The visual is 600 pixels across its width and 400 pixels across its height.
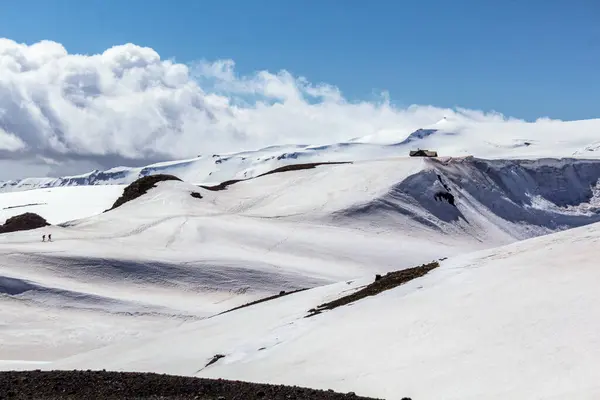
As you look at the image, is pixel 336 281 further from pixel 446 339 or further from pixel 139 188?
pixel 139 188

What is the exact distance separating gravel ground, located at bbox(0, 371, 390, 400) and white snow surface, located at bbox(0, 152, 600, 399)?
5.01ft

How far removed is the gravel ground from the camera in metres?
12.6

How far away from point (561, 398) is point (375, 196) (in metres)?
53.3

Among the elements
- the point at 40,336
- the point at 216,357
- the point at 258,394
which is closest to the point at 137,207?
the point at 40,336

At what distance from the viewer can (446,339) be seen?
14672mm

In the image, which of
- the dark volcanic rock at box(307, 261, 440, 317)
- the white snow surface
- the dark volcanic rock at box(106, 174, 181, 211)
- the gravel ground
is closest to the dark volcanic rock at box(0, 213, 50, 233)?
the dark volcanic rock at box(106, 174, 181, 211)

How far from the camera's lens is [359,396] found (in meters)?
12.4

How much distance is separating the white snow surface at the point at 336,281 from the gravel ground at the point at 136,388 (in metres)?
1.53

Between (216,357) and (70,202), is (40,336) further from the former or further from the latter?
(70,202)

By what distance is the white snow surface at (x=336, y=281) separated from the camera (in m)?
13.6

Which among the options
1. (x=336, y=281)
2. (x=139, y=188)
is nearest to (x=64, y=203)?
(x=139, y=188)

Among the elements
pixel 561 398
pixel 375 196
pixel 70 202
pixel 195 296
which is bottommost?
pixel 561 398

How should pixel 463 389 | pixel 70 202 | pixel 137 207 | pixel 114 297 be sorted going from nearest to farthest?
1. pixel 463 389
2. pixel 114 297
3. pixel 137 207
4. pixel 70 202

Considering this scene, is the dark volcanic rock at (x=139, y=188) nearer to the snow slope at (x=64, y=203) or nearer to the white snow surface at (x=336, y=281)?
the white snow surface at (x=336, y=281)
